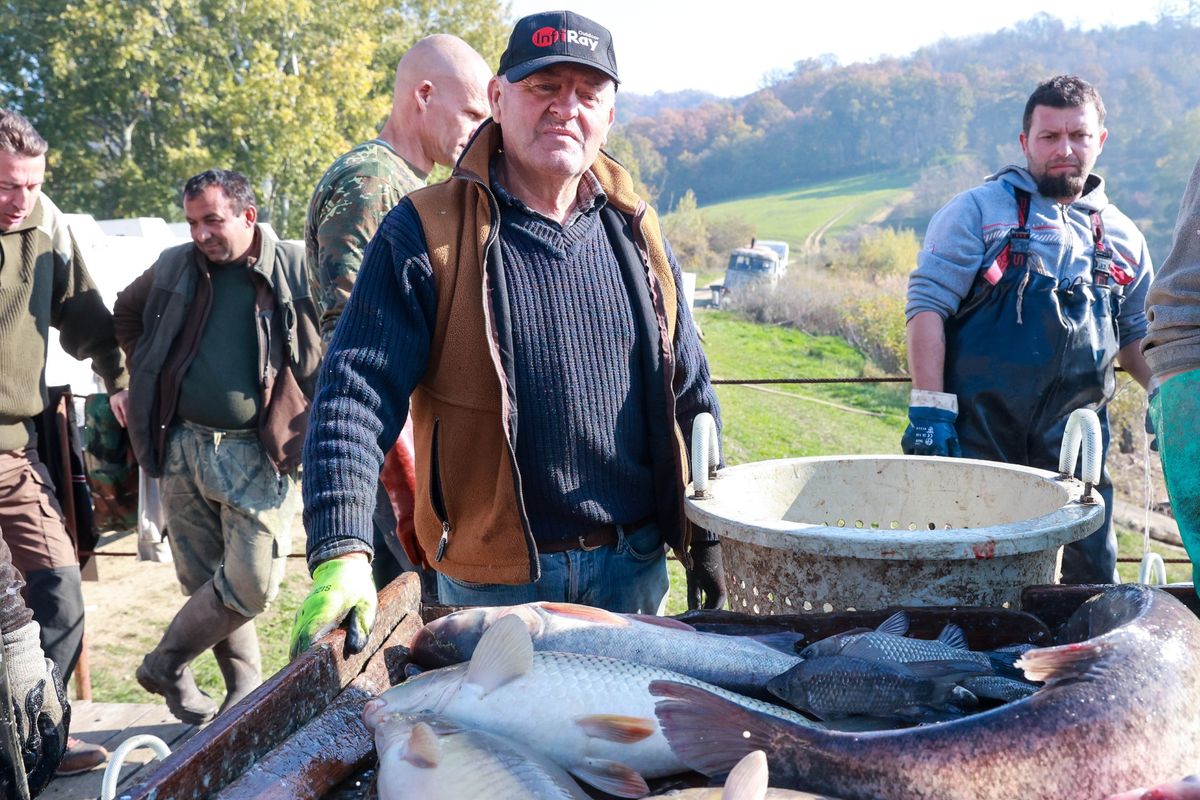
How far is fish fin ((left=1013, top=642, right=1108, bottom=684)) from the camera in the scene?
1.63 m

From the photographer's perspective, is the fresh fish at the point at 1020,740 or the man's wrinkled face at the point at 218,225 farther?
the man's wrinkled face at the point at 218,225

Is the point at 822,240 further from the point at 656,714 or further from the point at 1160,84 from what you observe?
the point at 656,714

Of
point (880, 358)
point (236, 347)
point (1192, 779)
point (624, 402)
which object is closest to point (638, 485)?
point (624, 402)

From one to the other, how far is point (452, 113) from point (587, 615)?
9.15 feet

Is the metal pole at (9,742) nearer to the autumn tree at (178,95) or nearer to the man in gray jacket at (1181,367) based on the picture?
the man in gray jacket at (1181,367)

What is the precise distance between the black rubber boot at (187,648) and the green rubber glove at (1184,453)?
4.28 m

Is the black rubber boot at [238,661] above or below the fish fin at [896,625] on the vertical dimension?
below

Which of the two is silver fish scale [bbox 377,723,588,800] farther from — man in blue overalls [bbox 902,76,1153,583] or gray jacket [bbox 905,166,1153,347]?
gray jacket [bbox 905,166,1153,347]

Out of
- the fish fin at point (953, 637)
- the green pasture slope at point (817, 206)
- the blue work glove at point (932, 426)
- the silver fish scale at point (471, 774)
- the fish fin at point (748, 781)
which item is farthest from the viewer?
the green pasture slope at point (817, 206)

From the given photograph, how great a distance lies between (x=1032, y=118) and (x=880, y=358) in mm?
25141

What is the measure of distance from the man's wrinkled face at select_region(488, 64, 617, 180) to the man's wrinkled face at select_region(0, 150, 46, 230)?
2.80m

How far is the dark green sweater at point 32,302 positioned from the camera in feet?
14.9

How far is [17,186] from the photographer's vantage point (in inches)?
177

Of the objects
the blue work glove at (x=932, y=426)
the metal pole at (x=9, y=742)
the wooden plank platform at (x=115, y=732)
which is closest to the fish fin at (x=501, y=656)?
the metal pole at (x=9, y=742)
